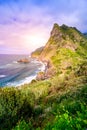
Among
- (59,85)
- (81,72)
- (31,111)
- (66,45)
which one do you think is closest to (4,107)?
(31,111)

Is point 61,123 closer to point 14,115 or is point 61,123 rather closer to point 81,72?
point 14,115

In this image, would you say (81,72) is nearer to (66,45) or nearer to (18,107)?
(18,107)

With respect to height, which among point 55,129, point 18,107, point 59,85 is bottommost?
point 59,85

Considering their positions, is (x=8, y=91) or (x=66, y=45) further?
(x=66, y=45)

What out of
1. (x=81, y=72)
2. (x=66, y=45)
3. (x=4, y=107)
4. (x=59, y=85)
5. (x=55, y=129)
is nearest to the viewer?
(x=55, y=129)

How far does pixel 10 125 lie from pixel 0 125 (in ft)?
1.80

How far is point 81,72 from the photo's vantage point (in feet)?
137

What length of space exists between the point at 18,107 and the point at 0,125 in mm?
2098

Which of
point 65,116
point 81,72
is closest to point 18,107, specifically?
point 65,116

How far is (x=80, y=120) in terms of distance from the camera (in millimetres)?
5238

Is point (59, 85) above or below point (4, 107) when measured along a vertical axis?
below

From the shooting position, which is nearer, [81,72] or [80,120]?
[80,120]

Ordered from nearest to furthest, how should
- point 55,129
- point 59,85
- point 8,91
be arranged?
1. point 55,129
2. point 8,91
3. point 59,85

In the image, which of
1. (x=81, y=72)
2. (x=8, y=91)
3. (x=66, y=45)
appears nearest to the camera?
(x=8, y=91)
